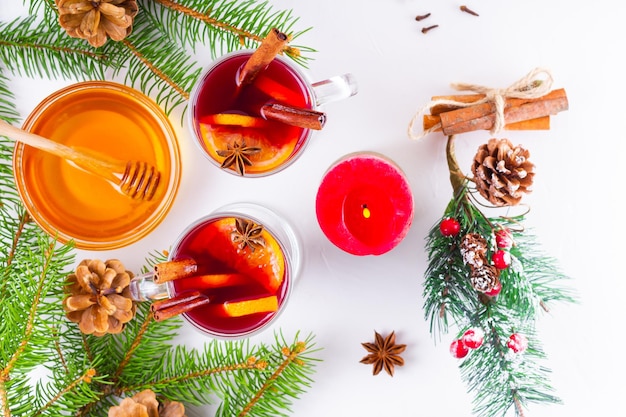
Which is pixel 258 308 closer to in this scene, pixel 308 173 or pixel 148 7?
pixel 308 173

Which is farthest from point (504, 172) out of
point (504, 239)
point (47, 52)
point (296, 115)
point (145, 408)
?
point (47, 52)

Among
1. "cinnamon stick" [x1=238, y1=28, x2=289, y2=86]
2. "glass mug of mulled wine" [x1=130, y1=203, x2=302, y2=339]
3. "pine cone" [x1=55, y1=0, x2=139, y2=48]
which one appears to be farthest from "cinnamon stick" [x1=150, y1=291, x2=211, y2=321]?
"pine cone" [x1=55, y1=0, x2=139, y2=48]

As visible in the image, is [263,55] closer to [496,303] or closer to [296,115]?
[296,115]

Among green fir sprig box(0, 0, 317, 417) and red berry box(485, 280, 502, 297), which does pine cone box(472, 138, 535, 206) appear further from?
green fir sprig box(0, 0, 317, 417)

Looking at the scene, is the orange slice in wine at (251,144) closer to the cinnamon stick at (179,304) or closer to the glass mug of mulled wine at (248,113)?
the glass mug of mulled wine at (248,113)

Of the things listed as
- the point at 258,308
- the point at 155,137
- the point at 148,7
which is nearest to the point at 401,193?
the point at 258,308

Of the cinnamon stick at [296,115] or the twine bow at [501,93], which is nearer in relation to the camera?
the cinnamon stick at [296,115]

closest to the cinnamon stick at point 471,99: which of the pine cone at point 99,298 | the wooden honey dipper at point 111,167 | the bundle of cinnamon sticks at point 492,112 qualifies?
the bundle of cinnamon sticks at point 492,112
